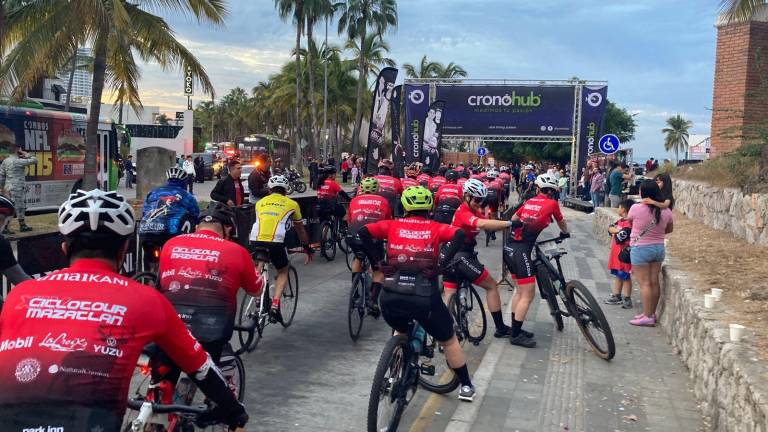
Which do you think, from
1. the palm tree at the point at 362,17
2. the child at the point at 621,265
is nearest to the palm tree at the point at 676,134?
the palm tree at the point at 362,17

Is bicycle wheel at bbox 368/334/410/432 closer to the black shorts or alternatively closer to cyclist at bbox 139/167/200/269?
the black shorts

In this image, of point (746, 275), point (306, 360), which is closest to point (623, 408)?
point (306, 360)

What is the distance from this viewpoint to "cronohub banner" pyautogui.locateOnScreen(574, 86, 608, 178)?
35.2m

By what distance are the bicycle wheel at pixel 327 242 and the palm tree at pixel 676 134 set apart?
121 meters

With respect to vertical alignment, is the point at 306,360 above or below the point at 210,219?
below

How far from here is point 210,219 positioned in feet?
16.2

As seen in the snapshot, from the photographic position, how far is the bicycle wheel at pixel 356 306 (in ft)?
26.1

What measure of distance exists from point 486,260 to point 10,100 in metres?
12.1

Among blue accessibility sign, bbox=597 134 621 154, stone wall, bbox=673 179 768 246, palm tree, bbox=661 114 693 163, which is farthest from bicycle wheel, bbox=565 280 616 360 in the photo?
palm tree, bbox=661 114 693 163

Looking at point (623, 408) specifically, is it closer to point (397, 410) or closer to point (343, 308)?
point (397, 410)

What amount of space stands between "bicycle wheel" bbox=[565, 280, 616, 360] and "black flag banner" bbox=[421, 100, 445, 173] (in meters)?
20.9

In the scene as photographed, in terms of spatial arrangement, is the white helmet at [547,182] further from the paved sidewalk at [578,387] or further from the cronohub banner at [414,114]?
the cronohub banner at [414,114]

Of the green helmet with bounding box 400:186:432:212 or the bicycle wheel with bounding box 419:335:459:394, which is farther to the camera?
the bicycle wheel with bounding box 419:335:459:394

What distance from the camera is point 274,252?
7898mm
